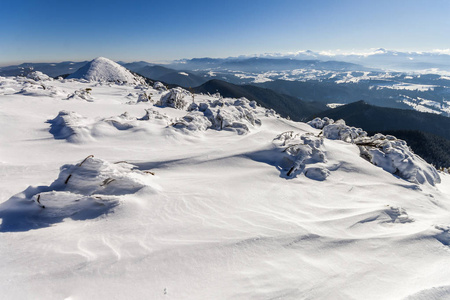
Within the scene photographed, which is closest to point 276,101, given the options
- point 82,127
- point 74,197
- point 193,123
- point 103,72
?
point 103,72

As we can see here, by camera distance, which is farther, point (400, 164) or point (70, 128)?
point (400, 164)

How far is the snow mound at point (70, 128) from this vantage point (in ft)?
17.1

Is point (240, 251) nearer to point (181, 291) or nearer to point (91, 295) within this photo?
point (181, 291)

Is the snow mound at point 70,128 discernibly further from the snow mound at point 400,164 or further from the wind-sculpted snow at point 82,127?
the snow mound at point 400,164

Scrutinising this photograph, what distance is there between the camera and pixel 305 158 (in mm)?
4699

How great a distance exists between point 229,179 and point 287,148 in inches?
70.6

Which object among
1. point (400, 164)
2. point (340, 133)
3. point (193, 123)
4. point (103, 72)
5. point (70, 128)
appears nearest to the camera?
point (70, 128)

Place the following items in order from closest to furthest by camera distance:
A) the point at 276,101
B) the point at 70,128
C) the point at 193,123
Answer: the point at 70,128, the point at 193,123, the point at 276,101

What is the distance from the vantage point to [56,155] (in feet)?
14.4

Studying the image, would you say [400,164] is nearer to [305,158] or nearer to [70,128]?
[305,158]

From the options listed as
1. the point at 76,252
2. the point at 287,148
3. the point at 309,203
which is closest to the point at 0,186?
the point at 76,252

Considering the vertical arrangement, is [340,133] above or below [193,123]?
below

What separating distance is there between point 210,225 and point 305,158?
2.92 m

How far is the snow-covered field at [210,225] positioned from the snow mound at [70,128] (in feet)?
0.21
